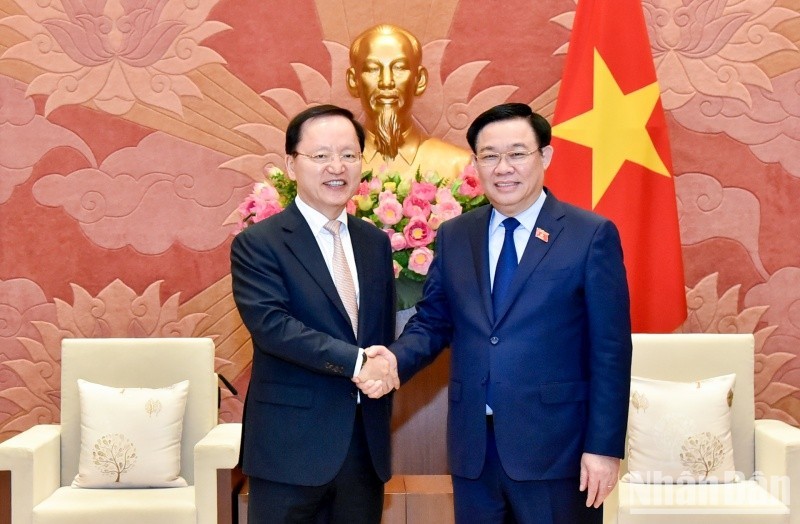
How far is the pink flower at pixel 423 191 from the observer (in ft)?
9.54

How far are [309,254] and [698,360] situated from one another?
1832 mm

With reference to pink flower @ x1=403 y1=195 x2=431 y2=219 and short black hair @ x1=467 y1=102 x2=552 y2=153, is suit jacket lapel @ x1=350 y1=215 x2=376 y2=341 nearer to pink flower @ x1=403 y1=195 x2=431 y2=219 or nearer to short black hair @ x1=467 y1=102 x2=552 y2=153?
short black hair @ x1=467 y1=102 x2=552 y2=153

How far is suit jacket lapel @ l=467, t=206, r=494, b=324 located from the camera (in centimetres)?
201

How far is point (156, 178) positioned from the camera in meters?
3.81

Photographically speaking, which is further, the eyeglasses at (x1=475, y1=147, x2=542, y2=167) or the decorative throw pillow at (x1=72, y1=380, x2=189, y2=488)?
the decorative throw pillow at (x1=72, y1=380, x2=189, y2=488)

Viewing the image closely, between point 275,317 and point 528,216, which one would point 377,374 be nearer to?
point 275,317

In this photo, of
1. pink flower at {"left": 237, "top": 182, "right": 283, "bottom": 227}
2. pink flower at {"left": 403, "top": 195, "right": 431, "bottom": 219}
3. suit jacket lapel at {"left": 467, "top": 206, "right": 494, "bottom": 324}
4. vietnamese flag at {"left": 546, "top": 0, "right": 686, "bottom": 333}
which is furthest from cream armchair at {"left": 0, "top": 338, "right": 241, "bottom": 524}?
vietnamese flag at {"left": 546, "top": 0, "right": 686, "bottom": 333}

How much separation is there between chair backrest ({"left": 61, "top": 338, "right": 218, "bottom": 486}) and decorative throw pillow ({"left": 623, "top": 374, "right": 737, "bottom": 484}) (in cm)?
155

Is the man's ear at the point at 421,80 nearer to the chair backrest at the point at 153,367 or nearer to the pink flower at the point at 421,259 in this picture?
the pink flower at the point at 421,259

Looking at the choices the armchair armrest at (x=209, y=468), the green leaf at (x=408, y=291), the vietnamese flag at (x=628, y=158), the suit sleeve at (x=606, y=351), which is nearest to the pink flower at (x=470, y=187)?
the green leaf at (x=408, y=291)

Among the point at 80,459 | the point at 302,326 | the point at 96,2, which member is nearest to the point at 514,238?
the point at 302,326

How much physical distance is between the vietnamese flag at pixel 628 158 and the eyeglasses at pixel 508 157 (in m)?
1.34

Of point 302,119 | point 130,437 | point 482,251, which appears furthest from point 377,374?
point 130,437

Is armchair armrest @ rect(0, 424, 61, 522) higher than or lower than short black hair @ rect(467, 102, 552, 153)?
lower
